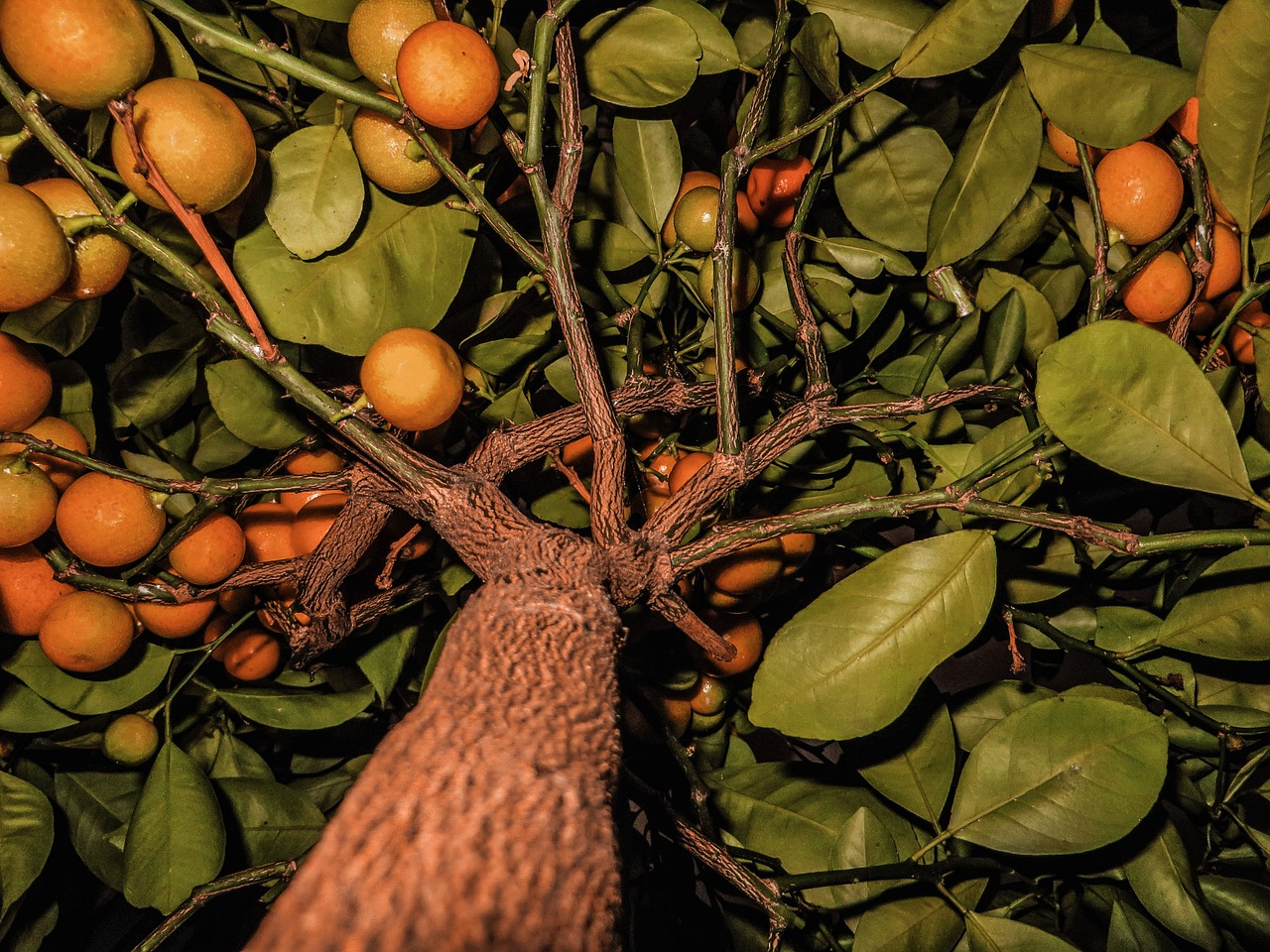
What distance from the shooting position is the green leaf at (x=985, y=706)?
0.76 meters

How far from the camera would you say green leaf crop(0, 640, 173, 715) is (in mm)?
673

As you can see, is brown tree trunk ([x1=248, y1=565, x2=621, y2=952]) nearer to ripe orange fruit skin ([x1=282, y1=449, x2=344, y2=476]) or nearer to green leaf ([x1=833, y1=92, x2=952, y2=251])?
ripe orange fruit skin ([x1=282, y1=449, x2=344, y2=476])

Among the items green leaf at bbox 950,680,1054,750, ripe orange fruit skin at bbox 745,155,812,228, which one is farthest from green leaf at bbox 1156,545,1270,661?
ripe orange fruit skin at bbox 745,155,812,228

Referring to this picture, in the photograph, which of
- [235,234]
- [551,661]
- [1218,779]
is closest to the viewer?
[551,661]

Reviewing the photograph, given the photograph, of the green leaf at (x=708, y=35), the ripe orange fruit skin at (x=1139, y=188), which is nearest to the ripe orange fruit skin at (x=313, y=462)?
the green leaf at (x=708, y=35)

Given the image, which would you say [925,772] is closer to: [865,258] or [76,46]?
[865,258]

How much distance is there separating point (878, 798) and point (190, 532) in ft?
2.15

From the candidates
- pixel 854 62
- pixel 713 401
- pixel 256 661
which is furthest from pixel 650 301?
pixel 256 661

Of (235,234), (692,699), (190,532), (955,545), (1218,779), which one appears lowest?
(1218,779)

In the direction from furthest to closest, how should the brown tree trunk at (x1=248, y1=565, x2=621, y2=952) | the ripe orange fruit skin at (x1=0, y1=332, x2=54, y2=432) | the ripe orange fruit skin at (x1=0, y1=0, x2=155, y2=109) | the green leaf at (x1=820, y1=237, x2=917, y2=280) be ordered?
the green leaf at (x1=820, y1=237, x2=917, y2=280) < the ripe orange fruit skin at (x1=0, y1=332, x2=54, y2=432) < the ripe orange fruit skin at (x1=0, y1=0, x2=155, y2=109) < the brown tree trunk at (x1=248, y1=565, x2=621, y2=952)

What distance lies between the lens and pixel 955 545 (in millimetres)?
613

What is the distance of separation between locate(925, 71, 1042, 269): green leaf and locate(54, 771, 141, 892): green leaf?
0.86 meters

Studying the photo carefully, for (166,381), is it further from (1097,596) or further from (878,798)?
(1097,596)

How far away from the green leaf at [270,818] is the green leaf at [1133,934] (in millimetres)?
711
